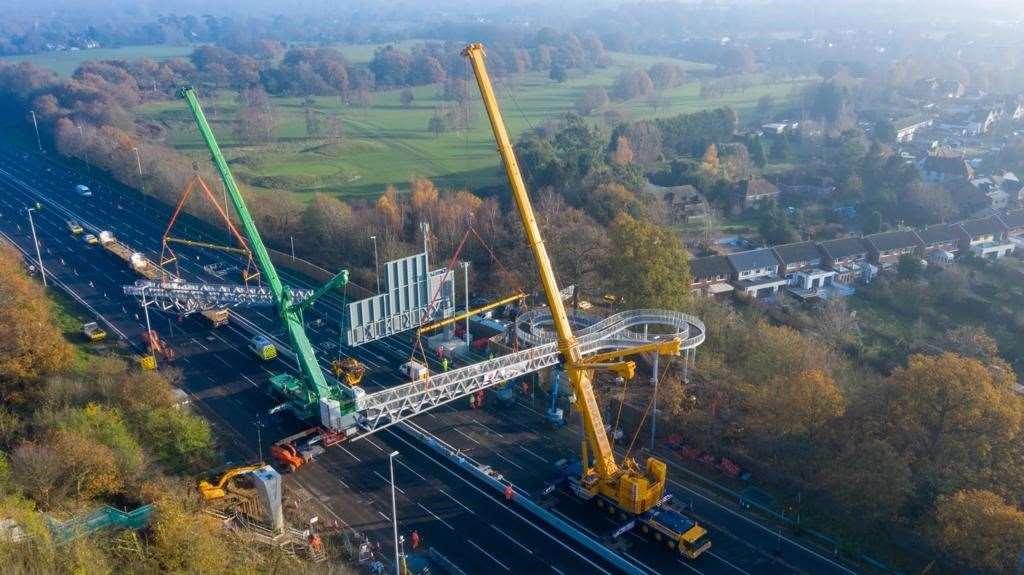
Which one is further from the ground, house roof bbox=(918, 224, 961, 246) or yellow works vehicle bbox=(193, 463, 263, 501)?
yellow works vehicle bbox=(193, 463, 263, 501)

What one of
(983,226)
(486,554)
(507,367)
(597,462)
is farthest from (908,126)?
(486,554)

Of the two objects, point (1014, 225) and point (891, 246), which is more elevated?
point (1014, 225)

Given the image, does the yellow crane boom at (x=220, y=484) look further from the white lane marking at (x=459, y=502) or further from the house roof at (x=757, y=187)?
the house roof at (x=757, y=187)

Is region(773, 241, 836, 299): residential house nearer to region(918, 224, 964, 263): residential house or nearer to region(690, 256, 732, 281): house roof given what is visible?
region(690, 256, 732, 281): house roof

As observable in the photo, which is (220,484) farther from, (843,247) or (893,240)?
(893,240)

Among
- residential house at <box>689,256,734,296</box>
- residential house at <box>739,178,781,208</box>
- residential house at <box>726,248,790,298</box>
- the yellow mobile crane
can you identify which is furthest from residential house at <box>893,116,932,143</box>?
the yellow mobile crane

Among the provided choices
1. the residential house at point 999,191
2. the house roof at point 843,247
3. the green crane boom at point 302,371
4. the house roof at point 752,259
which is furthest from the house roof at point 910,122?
the green crane boom at point 302,371
